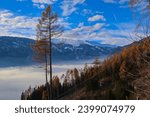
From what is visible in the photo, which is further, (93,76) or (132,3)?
(93,76)

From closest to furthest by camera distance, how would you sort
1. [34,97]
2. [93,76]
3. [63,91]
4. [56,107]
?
1. [56,107]
2. [34,97]
3. [93,76]
4. [63,91]

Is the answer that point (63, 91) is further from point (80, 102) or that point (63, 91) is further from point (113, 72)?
point (80, 102)

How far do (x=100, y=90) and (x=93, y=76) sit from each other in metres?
5.69

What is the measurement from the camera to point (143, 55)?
7.84m

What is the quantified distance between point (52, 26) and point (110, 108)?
106 feet

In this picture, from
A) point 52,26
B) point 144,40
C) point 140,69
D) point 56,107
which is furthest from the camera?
point 52,26

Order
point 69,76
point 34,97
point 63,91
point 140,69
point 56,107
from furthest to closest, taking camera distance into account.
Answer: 1. point 69,76
2. point 63,91
3. point 34,97
4. point 140,69
5. point 56,107

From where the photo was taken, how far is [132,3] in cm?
757

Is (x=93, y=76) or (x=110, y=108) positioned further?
(x=93, y=76)

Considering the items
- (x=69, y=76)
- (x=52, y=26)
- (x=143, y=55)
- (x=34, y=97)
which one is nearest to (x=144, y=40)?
(x=143, y=55)

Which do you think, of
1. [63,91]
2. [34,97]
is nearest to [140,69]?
[34,97]

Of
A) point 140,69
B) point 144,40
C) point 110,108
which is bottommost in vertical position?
point 110,108

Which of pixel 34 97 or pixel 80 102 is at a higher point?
pixel 80 102

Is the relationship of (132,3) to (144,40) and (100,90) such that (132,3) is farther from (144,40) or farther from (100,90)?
(100,90)
